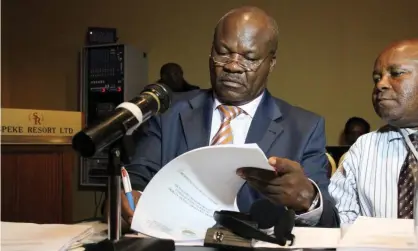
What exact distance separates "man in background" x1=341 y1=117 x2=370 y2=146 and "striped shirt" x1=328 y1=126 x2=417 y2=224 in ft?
8.26

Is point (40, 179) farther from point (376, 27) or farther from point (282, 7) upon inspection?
point (376, 27)

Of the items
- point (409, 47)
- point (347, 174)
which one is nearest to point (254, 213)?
point (347, 174)

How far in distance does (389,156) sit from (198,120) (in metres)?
0.52

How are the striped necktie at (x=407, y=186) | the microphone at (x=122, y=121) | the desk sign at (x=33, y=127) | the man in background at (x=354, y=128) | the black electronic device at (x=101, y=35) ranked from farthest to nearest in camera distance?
1. the black electronic device at (x=101, y=35)
2. the man in background at (x=354, y=128)
3. the desk sign at (x=33, y=127)
4. the striped necktie at (x=407, y=186)
5. the microphone at (x=122, y=121)

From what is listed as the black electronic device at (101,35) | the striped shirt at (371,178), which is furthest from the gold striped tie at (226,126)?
the black electronic device at (101,35)

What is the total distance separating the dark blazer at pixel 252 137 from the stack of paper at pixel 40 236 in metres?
0.29

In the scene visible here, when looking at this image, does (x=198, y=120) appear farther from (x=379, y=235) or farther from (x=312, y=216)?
(x=379, y=235)

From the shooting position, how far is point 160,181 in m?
0.87

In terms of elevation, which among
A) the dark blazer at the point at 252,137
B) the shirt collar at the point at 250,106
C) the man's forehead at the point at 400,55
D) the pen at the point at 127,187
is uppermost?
the man's forehead at the point at 400,55

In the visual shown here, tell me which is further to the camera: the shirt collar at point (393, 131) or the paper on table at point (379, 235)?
the shirt collar at point (393, 131)

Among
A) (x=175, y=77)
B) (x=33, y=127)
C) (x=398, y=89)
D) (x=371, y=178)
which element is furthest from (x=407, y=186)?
(x=175, y=77)

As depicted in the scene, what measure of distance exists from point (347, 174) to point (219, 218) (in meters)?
0.56

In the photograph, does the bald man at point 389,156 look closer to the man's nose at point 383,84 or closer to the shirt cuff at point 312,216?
the man's nose at point 383,84

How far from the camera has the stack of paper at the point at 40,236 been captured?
0.82 m
